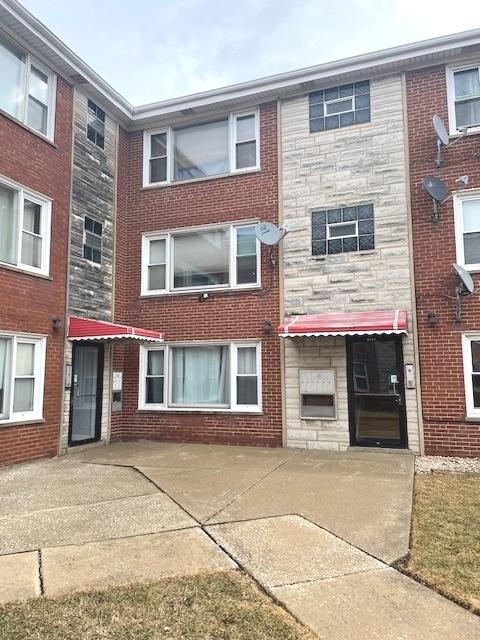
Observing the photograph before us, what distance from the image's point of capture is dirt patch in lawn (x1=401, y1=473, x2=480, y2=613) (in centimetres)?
378

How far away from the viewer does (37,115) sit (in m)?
9.90

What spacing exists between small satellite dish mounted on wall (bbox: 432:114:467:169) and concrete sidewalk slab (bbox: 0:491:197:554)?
8234mm

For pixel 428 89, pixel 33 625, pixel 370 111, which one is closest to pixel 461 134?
pixel 428 89

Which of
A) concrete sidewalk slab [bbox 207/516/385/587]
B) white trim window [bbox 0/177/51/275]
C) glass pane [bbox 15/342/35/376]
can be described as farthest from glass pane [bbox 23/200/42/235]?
concrete sidewalk slab [bbox 207/516/385/587]

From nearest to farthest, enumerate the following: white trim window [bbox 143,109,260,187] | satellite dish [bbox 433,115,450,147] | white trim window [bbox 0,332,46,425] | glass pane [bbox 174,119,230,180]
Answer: white trim window [bbox 0,332,46,425] < satellite dish [bbox 433,115,450,147] < white trim window [bbox 143,109,260,187] < glass pane [bbox 174,119,230,180]

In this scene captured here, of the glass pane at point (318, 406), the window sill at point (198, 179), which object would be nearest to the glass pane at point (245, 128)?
the window sill at point (198, 179)

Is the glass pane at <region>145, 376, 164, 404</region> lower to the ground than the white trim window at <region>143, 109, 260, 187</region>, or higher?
Answer: lower

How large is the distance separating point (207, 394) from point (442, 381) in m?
4.97

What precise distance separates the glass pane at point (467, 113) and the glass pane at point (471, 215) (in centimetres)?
166

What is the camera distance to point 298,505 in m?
5.94

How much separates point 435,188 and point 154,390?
294 inches

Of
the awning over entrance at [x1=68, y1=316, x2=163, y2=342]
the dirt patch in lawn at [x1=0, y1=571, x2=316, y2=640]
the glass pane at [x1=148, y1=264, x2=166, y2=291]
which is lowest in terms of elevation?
the dirt patch in lawn at [x1=0, y1=571, x2=316, y2=640]

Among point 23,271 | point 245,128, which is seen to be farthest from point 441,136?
point 23,271

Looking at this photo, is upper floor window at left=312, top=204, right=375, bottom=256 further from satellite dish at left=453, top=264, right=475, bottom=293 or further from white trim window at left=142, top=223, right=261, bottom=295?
satellite dish at left=453, top=264, right=475, bottom=293
